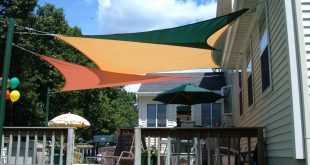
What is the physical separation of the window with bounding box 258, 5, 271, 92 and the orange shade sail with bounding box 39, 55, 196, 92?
2.44 metres

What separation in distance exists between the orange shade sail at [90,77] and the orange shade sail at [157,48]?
7.0 inches

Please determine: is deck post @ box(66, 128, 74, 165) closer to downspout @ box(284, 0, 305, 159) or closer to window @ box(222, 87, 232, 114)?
downspout @ box(284, 0, 305, 159)

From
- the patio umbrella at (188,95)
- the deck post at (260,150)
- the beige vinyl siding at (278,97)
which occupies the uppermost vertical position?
the patio umbrella at (188,95)

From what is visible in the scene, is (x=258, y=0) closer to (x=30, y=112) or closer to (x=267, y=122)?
(x=267, y=122)

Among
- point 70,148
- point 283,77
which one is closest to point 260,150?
point 283,77

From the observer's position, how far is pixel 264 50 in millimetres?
6316

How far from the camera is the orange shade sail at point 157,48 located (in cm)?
610

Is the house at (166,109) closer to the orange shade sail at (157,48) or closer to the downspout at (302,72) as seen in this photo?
the orange shade sail at (157,48)

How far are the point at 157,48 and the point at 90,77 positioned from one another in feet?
6.99

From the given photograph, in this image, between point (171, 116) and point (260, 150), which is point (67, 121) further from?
point (260, 150)

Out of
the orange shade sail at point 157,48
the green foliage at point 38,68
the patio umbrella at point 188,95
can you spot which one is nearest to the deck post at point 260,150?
the orange shade sail at point 157,48

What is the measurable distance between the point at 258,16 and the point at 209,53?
1.62 m

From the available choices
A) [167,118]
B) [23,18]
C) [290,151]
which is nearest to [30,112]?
[23,18]

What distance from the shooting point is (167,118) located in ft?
61.5
